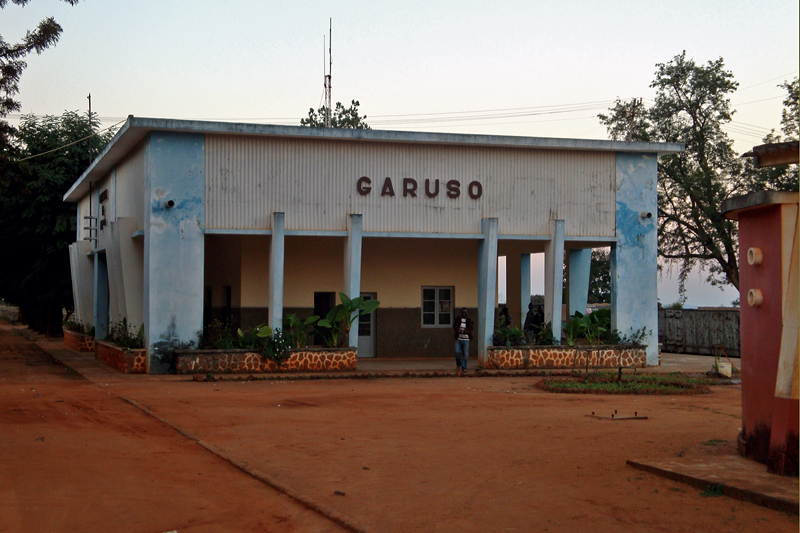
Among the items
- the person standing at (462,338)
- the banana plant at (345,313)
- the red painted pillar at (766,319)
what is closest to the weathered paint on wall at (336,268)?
the banana plant at (345,313)

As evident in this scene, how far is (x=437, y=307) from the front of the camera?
2564 centimetres

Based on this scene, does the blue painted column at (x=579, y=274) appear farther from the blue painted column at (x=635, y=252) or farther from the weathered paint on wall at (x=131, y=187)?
the weathered paint on wall at (x=131, y=187)

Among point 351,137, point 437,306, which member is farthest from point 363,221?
point 437,306

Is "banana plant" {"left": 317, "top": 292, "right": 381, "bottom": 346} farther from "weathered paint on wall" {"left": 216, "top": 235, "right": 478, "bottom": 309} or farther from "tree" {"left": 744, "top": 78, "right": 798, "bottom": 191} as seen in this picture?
"tree" {"left": 744, "top": 78, "right": 798, "bottom": 191}

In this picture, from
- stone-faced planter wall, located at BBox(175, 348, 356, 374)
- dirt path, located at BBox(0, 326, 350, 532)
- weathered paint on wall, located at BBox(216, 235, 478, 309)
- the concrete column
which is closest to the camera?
dirt path, located at BBox(0, 326, 350, 532)

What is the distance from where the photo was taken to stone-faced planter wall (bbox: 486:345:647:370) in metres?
21.5

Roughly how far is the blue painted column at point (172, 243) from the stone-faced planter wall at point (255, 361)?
1.64 ft

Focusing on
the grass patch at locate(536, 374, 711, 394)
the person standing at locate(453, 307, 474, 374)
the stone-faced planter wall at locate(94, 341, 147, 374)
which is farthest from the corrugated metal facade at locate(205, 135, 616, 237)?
the grass patch at locate(536, 374, 711, 394)

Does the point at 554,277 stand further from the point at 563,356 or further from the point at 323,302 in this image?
the point at 323,302

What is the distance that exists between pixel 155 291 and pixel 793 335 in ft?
50.1

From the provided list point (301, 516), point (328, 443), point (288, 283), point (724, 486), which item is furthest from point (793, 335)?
point (288, 283)

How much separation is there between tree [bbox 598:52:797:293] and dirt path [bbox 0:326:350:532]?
28835 mm

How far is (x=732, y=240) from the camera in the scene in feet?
118

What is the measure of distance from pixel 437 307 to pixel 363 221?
5.59 m
